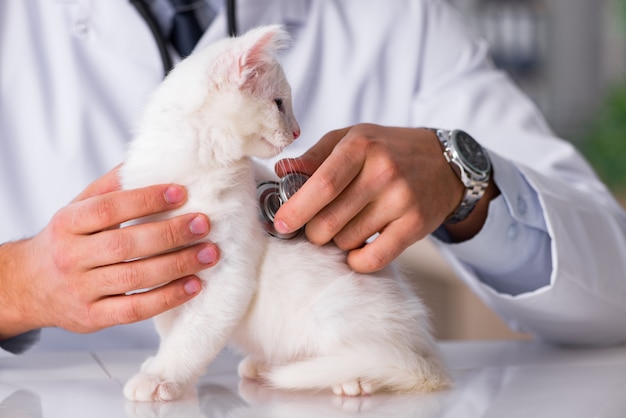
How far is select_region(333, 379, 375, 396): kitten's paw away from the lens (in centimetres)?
78

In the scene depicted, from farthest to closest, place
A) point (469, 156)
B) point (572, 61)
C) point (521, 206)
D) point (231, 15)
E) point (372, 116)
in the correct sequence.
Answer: point (572, 61), point (372, 116), point (231, 15), point (521, 206), point (469, 156)

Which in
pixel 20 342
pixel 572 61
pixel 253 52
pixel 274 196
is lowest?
pixel 572 61

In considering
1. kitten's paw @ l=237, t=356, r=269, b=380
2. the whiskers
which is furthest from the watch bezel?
kitten's paw @ l=237, t=356, r=269, b=380

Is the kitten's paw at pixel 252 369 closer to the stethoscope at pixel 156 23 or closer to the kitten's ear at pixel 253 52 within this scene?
the kitten's ear at pixel 253 52

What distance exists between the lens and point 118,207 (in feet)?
2.52

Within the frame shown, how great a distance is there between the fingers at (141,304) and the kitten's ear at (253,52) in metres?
0.21

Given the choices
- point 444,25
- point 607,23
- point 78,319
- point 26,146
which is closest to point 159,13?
point 26,146

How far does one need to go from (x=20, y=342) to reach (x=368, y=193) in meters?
0.52

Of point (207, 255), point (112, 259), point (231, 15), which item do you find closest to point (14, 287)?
point (112, 259)

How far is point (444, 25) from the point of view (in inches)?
59.7

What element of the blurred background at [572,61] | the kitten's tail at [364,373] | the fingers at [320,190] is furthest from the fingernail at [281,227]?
the blurred background at [572,61]

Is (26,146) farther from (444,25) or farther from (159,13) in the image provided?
(444,25)

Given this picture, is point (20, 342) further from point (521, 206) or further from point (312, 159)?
point (521, 206)

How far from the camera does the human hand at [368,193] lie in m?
0.79
